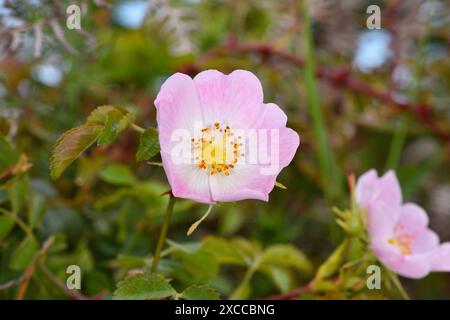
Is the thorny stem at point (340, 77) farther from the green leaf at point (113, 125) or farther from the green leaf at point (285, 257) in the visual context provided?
the green leaf at point (113, 125)

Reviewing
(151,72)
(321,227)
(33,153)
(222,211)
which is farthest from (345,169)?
(33,153)

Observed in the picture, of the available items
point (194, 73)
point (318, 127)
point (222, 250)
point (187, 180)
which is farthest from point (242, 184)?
point (194, 73)

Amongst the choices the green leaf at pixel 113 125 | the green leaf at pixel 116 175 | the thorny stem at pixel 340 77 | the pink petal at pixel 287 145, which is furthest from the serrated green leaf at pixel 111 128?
the thorny stem at pixel 340 77

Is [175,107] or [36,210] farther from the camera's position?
[36,210]

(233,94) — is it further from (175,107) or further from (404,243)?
(404,243)

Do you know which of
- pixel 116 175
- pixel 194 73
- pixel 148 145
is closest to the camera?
pixel 148 145

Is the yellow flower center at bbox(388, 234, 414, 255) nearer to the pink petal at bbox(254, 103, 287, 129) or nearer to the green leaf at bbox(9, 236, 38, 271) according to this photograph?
the pink petal at bbox(254, 103, 287, 129)
